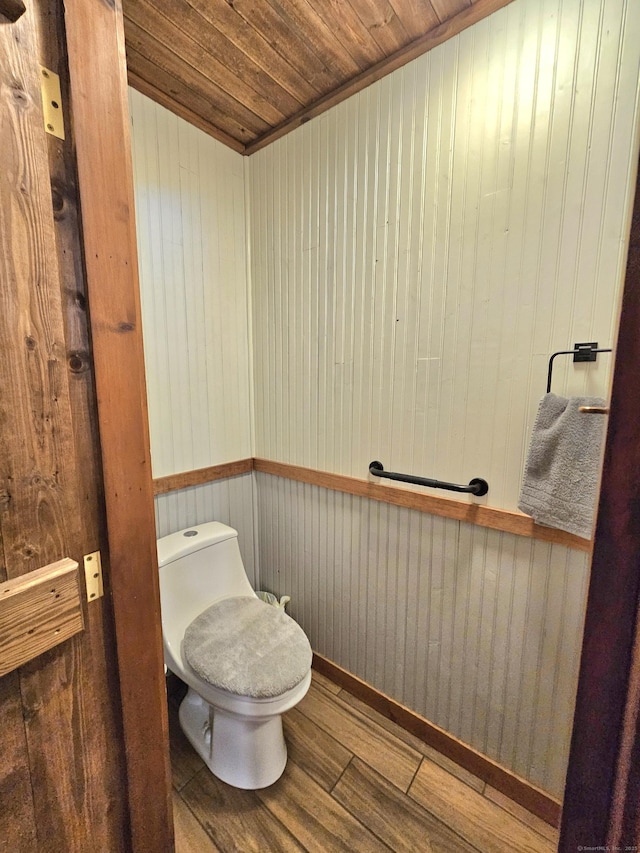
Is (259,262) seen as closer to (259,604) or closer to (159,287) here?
(159,287)

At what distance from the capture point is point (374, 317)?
4.37ft

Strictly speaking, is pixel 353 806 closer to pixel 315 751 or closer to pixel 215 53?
pixel 315 751

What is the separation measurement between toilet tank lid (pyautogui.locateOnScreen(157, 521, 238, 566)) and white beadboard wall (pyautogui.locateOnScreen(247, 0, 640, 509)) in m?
0.48

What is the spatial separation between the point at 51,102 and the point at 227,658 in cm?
143

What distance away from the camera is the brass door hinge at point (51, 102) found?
1.72 feet

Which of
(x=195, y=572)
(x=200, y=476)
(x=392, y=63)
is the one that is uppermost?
(x=392, y=63)

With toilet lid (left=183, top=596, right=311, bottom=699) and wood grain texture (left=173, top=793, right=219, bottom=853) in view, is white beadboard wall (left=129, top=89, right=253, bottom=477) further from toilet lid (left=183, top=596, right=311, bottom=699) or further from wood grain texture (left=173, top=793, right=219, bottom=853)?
wood grain texture (left=173, top=793, right=219, bottom=853)

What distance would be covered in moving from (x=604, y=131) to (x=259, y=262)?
1304 mm

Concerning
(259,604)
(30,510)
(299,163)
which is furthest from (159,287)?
(259,604)

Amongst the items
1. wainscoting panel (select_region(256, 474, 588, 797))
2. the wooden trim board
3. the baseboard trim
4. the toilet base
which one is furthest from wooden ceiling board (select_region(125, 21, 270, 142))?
the baseboard trim

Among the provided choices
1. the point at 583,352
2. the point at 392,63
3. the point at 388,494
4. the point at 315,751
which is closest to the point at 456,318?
the point at 583,352

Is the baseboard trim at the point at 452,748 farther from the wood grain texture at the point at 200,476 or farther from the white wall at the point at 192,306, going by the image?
the wood grain texture at the point at 200,476

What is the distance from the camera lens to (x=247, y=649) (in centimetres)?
120

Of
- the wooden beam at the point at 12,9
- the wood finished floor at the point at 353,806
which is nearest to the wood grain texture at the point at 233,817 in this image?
the wood finished floor at the point at 353,806
